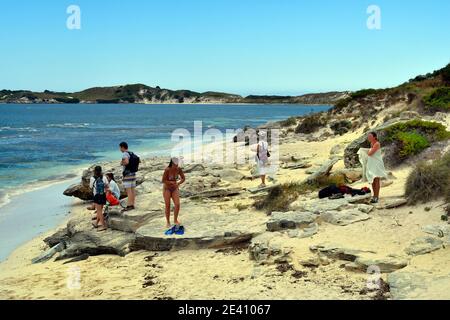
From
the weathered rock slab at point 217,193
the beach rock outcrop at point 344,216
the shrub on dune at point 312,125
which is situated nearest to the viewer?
the beach rock outcrop at point 344,216

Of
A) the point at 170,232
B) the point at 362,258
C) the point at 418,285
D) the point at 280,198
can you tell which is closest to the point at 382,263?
the point at 362,258

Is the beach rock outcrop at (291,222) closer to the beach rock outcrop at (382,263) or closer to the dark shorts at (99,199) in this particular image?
the beach rock outcrop at (382,263)

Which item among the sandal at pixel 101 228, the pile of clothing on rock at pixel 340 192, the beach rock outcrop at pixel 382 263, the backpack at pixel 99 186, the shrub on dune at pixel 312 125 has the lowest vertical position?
the sandal at pixel 101 228

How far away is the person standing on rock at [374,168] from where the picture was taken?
10.4 m

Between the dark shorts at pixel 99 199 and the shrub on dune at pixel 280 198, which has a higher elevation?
the dark shorts at pixel 99 199

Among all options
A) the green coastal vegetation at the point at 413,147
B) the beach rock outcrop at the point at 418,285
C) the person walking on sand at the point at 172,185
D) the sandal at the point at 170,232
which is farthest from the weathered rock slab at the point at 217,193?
the beach rock outcrop at the point at 418,285

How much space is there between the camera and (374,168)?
10.5 metres

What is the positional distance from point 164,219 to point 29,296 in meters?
3.65

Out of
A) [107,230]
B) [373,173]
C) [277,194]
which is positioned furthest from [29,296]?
[373,173]

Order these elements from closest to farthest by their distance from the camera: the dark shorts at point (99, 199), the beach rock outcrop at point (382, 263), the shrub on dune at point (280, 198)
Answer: the beach rock outcrop at point (382, 263), the dark shorts at point (99, 199), the shrub on dune at point (280, 198)

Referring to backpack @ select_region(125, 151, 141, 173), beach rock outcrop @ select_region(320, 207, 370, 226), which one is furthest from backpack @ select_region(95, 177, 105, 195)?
beach rock outcrop @ select_region(320, 207, 370, 226)

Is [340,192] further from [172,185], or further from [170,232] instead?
[170,232]

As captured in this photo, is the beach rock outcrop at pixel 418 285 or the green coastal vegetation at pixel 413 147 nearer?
the beach rock outcrop at pixel 418 285

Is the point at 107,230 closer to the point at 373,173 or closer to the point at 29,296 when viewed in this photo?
the point at 29,296
